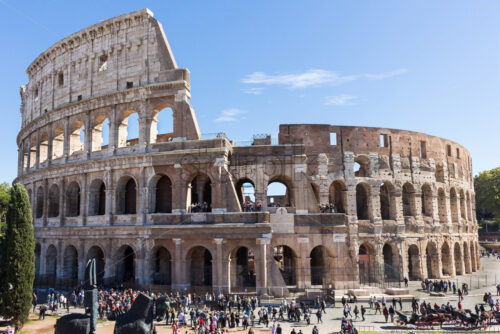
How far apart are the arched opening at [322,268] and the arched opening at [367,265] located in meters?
4.13

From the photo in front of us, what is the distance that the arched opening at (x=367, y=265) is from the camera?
28.7 metres

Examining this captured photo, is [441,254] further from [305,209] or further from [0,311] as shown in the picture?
[0,311]

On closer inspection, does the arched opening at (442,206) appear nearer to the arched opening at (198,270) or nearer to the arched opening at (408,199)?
the arched opening at (408,199)

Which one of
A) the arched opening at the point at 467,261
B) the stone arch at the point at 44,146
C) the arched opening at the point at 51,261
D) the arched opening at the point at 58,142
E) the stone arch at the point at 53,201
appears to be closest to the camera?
the arched opening at the point at 51,261

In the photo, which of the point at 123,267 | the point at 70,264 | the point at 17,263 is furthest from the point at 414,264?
the point at 17,263

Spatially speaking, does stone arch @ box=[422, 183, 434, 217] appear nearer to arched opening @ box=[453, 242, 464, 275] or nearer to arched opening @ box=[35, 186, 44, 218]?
arched opening @ box=[453, 242, 464, 275]

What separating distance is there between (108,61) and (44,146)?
11130 mm

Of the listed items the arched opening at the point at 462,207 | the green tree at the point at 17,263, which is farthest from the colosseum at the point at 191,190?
the green tree at the point at 17,263

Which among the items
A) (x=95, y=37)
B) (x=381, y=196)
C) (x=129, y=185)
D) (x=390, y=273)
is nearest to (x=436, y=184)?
(x=381, y=196)

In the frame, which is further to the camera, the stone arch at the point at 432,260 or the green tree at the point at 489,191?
the green tree at the point at 489,191

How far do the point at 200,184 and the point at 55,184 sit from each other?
13.1 metres

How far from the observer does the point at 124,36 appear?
1100 inches

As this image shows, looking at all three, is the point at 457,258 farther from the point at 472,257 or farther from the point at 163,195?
the point at 163,195

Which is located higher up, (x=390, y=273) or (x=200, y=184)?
(x=200, y=184)
